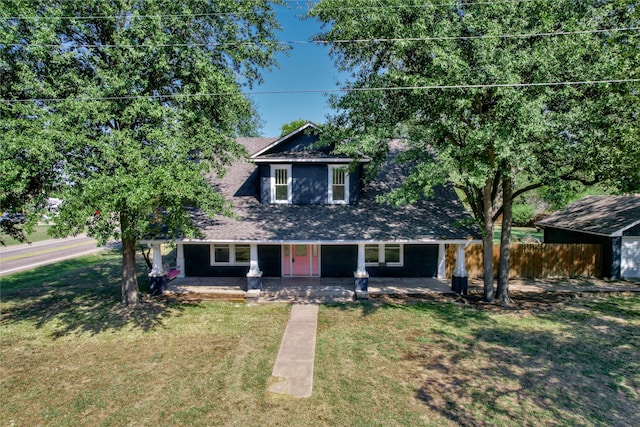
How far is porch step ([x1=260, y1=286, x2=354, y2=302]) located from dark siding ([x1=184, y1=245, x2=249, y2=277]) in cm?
241

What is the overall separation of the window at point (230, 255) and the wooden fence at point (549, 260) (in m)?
10.3

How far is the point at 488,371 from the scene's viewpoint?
820 cm

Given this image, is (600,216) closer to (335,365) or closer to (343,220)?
(343,220)

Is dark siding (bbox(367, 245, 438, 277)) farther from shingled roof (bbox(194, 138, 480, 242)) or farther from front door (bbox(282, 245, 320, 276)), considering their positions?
front door (bbox(282, 245, 320, 276))

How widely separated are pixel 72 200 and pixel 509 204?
14.4 metres

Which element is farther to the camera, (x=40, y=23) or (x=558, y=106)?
(x=558, y=106)

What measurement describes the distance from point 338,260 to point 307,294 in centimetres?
291

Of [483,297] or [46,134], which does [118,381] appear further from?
[483,297]

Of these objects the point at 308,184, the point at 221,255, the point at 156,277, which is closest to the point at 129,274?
the point at 156,277

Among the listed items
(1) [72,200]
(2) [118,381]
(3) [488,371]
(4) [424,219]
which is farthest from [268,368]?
(4) [424,219]

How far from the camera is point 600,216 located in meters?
18.6

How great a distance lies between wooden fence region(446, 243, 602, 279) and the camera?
1708 cm

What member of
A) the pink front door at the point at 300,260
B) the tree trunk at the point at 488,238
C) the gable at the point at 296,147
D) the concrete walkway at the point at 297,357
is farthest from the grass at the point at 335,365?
the gable at the point at 296,147

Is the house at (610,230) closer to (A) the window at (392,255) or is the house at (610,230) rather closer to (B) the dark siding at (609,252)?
(B) the dark siding at (609,252)
